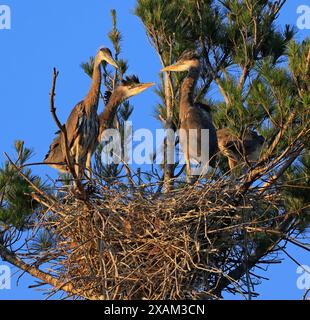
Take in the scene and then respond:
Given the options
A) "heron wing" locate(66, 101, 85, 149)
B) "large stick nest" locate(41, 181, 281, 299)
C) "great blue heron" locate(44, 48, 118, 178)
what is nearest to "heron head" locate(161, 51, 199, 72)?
"great blue heron" locate(44, 48, 118, 178)

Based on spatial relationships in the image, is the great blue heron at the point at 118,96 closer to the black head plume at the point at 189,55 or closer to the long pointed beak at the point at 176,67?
the long pointed beak at the point at 176,67

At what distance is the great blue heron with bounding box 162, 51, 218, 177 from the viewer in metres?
9.56

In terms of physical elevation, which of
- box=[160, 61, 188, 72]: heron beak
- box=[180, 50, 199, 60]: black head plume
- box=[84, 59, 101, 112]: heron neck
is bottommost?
box=[84, 59, 101, 112]: heron neck

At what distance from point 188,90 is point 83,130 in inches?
36.0

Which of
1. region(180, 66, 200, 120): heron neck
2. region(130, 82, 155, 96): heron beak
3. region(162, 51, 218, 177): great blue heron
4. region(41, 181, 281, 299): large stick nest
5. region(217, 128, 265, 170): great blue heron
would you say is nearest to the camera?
region(41, 181, 281, 299): large stick nest

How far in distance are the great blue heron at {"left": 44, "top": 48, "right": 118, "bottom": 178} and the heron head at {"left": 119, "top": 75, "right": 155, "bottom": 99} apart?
0.83 feet

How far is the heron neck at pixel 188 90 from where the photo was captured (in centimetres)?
973

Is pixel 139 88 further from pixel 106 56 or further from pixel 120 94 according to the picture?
pixel 106 56

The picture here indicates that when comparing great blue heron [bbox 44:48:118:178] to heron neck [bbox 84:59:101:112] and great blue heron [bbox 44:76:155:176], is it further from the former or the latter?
great blue heron [bbox 44:76:155:176]

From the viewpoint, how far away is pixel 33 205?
8508 mm

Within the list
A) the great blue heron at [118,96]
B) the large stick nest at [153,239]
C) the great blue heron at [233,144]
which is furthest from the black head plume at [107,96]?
the large stick nest at [153,239]

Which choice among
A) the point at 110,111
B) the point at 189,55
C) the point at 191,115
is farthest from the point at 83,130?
the point at 189,55

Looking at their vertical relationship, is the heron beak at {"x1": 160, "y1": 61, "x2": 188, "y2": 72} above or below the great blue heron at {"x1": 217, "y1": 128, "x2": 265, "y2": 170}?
above
